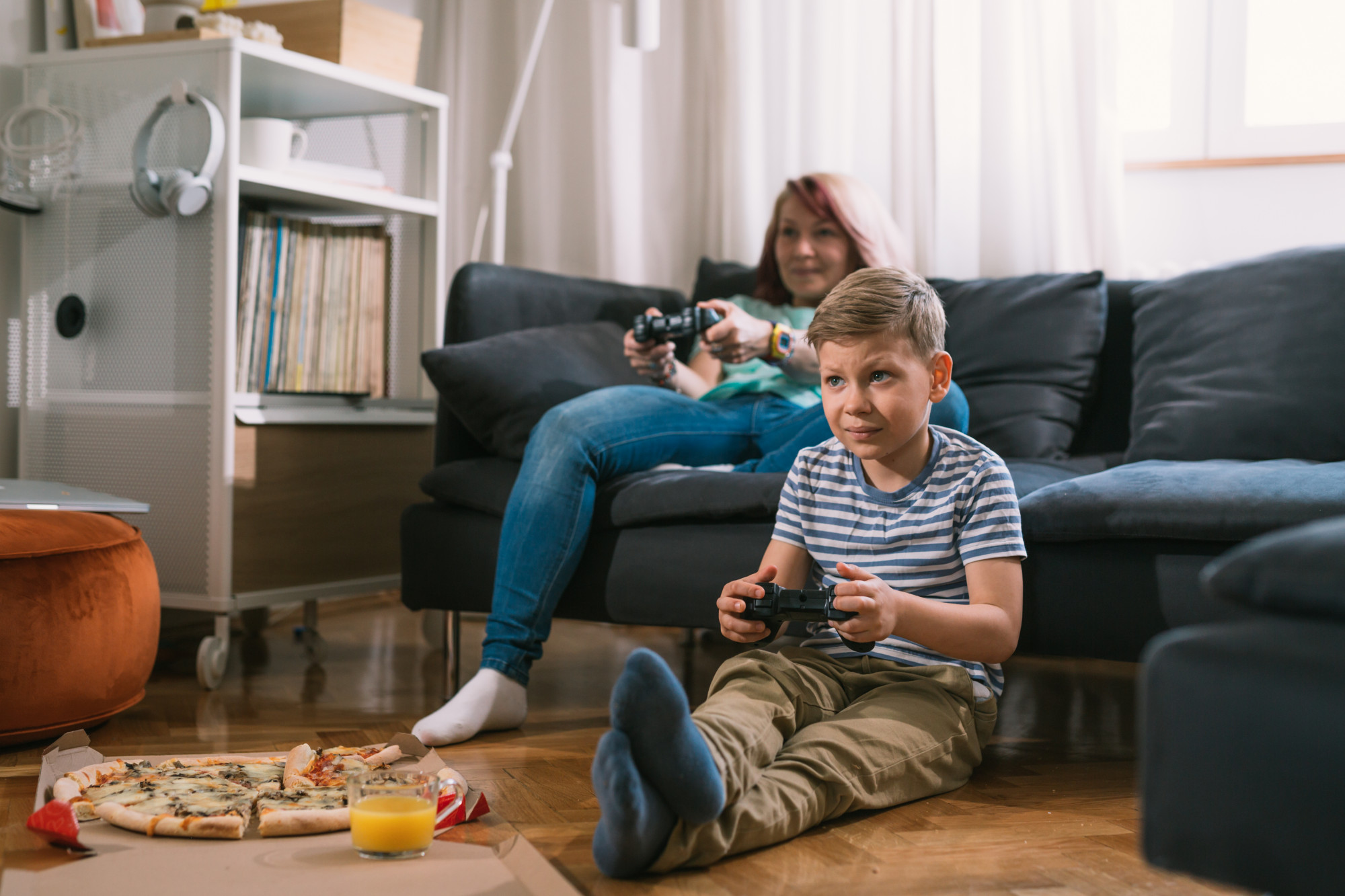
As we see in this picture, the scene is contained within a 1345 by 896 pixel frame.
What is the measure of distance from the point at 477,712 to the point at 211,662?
563mm

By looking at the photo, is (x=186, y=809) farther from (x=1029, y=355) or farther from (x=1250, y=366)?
(x=1250, y=366)

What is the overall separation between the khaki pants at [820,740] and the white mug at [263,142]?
126 centimetres

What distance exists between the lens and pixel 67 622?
140 cm

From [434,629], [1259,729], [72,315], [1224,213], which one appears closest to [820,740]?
[1259,729]

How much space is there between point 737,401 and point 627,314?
0.46m

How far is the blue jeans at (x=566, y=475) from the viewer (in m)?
1.50

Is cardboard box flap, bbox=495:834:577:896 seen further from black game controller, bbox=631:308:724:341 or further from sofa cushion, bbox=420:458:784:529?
black game controller, bbox=631:308:724:341

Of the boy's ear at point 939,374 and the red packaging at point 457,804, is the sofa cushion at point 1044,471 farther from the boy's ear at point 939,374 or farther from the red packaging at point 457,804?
the red packaging at point 457,804

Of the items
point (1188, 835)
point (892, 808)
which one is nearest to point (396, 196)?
point (892, 808)

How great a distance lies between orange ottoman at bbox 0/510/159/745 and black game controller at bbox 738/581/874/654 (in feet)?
2.82

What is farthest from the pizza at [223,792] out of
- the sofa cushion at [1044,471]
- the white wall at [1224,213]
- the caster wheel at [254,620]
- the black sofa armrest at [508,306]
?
the white wall at [1224,213]

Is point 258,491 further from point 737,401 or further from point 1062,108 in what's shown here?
point 1062,108

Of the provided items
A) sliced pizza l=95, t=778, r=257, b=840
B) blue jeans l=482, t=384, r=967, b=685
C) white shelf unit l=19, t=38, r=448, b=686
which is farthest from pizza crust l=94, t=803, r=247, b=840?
white shelf unit l=19, t=38, r=448, b=686

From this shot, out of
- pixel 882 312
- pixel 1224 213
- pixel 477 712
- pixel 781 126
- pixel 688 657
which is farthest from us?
pixel 781 126
